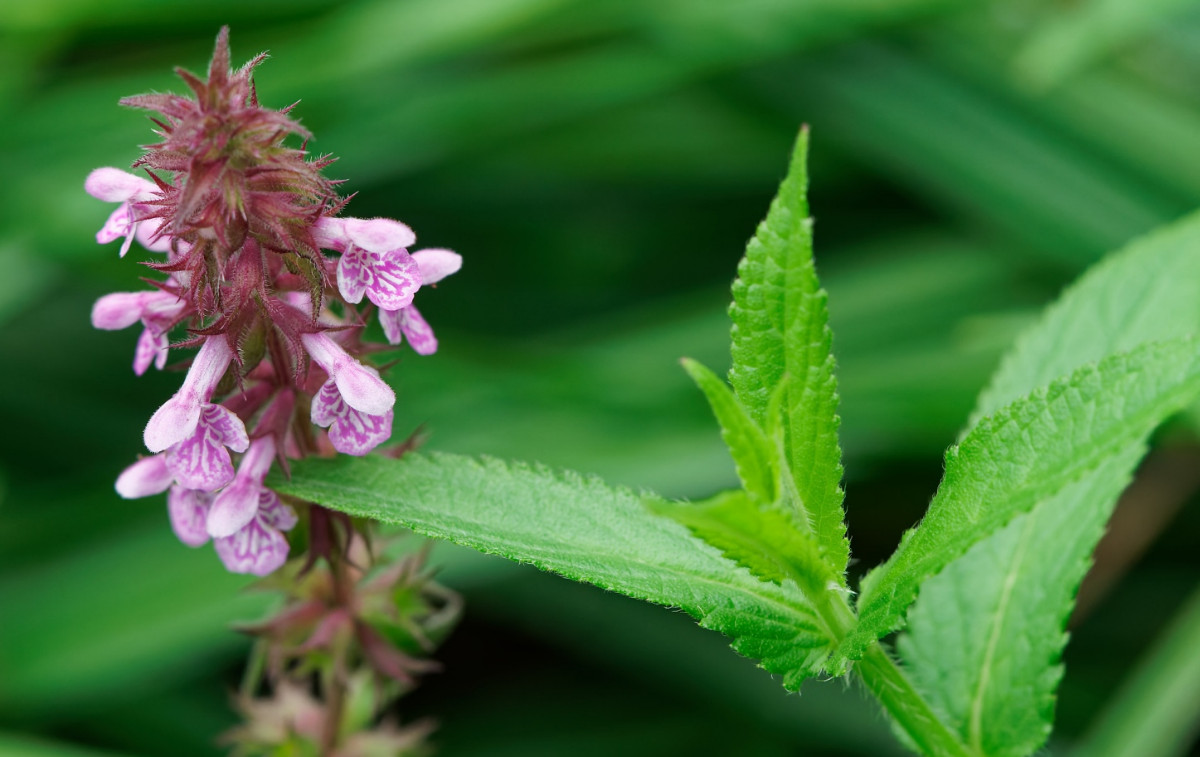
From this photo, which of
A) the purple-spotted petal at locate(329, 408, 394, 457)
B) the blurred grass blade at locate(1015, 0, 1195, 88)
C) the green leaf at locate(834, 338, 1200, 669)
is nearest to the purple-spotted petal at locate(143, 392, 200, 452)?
the purple-spotted petal at locate(329, 408, 394, 457)

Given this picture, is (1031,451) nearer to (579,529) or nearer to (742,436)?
(742,436)

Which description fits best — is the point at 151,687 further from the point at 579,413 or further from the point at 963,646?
the point at 963,646

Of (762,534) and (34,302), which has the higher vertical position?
(34,302)

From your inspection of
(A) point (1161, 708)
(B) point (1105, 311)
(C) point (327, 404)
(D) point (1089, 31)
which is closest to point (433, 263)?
(C) point (327, 404)

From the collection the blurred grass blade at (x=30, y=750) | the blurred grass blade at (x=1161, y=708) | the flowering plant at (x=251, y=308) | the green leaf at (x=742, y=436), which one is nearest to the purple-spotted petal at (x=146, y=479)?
the flowering plant at (x=251, y=308)

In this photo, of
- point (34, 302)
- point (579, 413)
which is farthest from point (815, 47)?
point (34, 302)

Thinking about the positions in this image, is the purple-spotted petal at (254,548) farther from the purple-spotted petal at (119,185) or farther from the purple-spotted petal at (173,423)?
the purple-spotted petal at (119,185)

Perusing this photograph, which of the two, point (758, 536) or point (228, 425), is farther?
point (228, 425)
